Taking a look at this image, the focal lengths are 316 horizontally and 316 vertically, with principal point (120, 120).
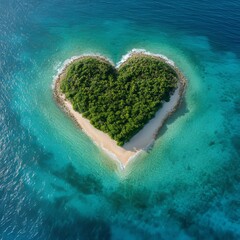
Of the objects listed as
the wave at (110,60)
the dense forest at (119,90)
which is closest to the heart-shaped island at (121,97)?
the dense forest at (119,90)

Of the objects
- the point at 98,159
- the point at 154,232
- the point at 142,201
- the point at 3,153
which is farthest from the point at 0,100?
the point at 154,232

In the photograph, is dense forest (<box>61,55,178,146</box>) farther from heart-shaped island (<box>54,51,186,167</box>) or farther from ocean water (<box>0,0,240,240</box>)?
ocean water (<box>0,0,240,240</box>)

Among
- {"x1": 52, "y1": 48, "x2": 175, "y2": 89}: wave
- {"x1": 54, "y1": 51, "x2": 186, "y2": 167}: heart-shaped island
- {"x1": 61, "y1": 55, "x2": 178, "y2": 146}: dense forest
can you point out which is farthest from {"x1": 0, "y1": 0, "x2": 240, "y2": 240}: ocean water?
{"x1": 61, "y1": 55, "x2": 178, "y2": 146}: dense forest

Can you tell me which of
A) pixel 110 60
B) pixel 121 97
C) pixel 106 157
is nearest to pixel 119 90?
pixel 121 97

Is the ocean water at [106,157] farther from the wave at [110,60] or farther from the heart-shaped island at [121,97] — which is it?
the heart-shaped island at [121,97]

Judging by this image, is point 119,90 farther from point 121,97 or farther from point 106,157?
point 106,157
